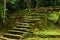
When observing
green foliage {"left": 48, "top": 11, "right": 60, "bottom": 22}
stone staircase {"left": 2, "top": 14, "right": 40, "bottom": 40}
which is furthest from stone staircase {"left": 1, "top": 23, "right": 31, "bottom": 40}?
green foliage {"left": 48, "top": 11, "right": 60, "bottom": 22}

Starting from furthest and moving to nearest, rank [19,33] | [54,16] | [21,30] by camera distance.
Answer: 1. [54,16]
2. [21,30]
3. [19,33]

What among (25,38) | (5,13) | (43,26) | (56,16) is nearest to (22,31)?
(25,38)

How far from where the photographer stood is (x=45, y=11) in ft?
34.2

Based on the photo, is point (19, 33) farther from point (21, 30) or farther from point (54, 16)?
point (54, 16)

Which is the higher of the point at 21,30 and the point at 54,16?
the point at 54,16

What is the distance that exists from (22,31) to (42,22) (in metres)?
1.28

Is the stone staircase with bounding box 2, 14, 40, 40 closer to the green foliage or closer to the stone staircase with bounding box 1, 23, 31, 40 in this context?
the stone staircase with bounding box 1, 23, 31, 40

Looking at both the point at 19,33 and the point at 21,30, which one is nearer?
the point at 19,33

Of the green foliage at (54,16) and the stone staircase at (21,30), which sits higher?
the green foliage at (54,16)

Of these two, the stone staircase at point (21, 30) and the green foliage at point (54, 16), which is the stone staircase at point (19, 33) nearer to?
the stone staircase at point (21, 30)

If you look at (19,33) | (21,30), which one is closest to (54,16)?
(21,30)

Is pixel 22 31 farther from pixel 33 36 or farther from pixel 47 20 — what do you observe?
pixel 47 20

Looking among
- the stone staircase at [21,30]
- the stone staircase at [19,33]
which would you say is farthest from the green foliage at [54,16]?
the stone staircase at [19,33]

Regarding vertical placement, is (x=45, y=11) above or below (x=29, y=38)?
above
